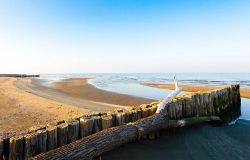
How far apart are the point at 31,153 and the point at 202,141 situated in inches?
213

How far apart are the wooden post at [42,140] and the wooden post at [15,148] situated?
1.16ft

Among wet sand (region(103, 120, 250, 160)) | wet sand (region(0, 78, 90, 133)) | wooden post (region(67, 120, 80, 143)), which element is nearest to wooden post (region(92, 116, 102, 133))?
wooden post (region(67, 120, 80, 143))

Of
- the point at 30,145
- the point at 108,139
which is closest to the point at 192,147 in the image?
the point at 108,139

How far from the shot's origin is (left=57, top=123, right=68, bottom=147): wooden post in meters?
4.59

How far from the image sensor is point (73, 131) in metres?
4.84

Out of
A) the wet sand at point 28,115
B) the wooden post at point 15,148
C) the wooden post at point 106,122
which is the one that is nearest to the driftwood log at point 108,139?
the wooden post at point 106,122

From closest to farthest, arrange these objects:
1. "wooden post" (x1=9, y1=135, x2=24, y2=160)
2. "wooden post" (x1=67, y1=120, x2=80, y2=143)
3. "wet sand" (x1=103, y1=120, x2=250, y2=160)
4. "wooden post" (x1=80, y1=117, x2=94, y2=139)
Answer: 1. "wooden post" (x1=9, y1=135, x2=24, y2=160)
2. "wooden post" (x1=67, y1=120, x2=80, y2=143)
3. "wooden post" (x1=80, y1=117, x2=94, y2=139)
4. "wet sand" (x1=103, y1=120, x2=250, y2=160)

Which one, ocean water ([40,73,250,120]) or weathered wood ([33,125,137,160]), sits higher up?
weathered wood ([33,125,137,160])

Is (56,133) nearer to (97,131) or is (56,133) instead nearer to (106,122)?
(97,131)

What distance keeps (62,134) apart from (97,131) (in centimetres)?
97

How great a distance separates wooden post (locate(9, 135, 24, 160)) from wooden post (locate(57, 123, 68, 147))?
2.73 ft

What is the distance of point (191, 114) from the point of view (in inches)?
322

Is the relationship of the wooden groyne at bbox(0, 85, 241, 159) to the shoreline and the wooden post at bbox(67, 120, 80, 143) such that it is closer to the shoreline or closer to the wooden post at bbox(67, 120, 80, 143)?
the wooden post at bbox(67, 120, 80, 143)

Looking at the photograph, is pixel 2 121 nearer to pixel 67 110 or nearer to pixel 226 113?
pixel 67 110
